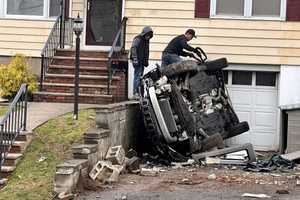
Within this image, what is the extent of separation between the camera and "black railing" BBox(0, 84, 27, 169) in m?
10.9

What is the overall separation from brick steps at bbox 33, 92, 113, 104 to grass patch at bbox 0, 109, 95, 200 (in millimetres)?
2666

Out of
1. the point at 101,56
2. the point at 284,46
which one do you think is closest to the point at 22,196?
the point at 101,56

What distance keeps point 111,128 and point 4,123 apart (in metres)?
2.22

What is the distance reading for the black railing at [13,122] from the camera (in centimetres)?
1089

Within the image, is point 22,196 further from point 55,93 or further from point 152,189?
point 55,93

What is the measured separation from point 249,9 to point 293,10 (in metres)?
1.15

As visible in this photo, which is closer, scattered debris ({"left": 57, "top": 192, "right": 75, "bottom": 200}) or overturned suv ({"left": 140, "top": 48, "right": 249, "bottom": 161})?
scattered debris ({"left": 57, "top": 192, "right": 75, "bottom": 200})

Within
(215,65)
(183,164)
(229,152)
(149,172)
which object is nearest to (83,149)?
(149,172)

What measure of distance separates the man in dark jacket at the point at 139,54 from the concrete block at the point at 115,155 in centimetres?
358

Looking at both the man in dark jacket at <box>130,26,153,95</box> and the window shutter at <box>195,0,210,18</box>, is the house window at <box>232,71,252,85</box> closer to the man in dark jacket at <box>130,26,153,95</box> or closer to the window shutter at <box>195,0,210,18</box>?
the window shutter at <box>195,0,210,18</box>

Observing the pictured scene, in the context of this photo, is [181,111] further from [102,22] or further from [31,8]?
[31,8]

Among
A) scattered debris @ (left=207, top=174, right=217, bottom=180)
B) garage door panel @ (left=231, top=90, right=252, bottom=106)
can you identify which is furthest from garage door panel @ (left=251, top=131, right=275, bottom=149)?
scattered debris @ (left=207, top=174, right=217, bottom=180)

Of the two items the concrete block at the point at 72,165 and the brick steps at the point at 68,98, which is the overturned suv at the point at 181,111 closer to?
the brick steps at the point at 68,98

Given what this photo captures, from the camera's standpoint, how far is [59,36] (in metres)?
17.6
